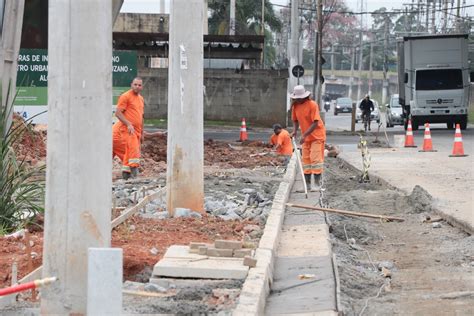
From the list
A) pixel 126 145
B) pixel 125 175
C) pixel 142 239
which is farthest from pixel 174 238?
pixel 125 175

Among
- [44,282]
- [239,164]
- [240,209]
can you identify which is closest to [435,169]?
[239,164]

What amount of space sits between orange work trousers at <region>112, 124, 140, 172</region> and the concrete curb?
11.5 feet

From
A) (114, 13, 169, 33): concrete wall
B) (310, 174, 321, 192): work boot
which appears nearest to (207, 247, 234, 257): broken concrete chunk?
(310, 174, 321, 192): work boot

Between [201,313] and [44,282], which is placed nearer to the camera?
[44,282]

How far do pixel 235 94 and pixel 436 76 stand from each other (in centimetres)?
1012

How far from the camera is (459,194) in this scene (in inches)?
639

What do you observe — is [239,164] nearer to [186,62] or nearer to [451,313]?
[186,62]

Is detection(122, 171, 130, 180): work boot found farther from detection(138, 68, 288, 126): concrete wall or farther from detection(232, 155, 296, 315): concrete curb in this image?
detection(138, 68, 288, 126): concrete wall

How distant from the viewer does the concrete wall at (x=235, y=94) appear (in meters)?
46.0

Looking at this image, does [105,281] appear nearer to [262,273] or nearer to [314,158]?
[262,273]

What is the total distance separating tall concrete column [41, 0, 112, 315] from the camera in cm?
613

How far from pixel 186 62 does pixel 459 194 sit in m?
6.31

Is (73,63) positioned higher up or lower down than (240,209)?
higher up

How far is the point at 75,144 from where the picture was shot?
20.2 feet
